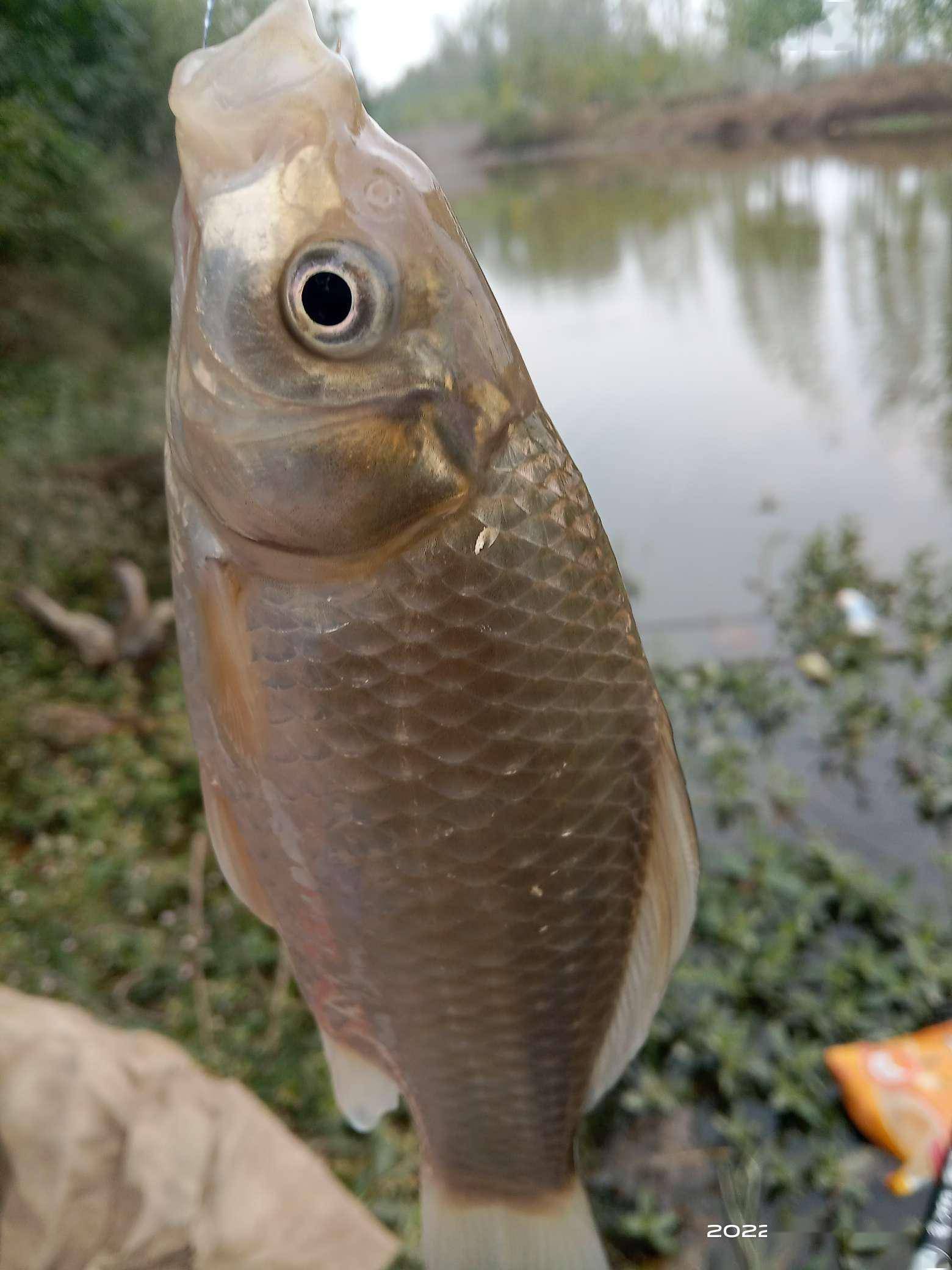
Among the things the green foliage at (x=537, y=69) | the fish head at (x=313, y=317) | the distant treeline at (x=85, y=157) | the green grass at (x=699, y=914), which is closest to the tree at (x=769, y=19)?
the green foliage at (x=537, y=69)

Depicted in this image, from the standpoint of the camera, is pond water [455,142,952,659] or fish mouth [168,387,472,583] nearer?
fish mouth [168,387,472,583]

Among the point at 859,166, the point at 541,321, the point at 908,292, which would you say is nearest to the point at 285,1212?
the point at 541,321

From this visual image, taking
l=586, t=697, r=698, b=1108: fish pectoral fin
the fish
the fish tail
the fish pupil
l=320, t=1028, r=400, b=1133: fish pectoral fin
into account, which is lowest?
the fish tail

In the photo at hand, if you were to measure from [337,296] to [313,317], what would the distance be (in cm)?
2

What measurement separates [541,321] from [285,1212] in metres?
2.18

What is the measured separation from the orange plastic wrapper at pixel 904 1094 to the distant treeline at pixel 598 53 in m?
1.80

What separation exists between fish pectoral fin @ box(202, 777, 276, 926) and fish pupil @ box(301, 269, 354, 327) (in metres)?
0.34

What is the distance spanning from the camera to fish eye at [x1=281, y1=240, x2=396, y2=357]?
43cm

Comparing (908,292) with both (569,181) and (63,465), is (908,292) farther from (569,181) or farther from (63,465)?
(63,465)

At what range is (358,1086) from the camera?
0.69 metres

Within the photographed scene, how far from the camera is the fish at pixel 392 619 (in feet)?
1.42

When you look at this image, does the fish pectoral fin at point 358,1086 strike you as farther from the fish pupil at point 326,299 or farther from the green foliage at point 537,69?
the green foliage at point 537,69

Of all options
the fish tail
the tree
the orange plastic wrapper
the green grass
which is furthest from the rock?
the tree

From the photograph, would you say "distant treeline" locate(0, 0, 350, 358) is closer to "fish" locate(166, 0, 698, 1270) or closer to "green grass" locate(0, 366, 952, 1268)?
"green grass" locate(0, 366, 952, 1268)
